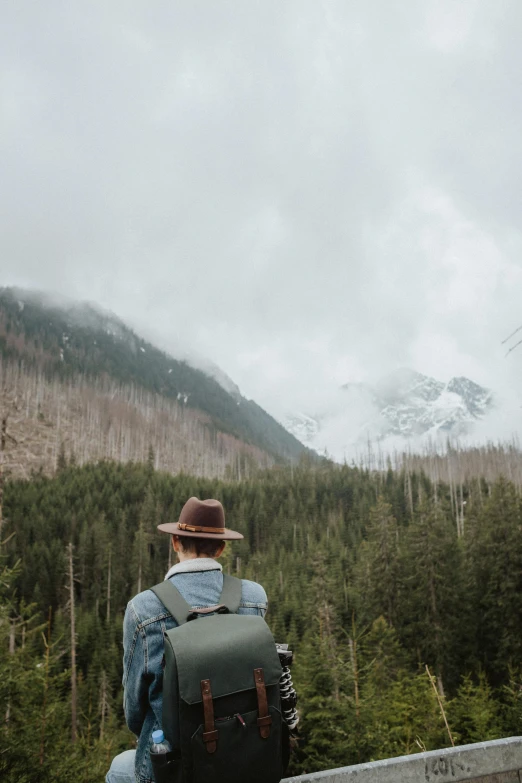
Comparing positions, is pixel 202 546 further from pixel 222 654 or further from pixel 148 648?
pixel 222 654

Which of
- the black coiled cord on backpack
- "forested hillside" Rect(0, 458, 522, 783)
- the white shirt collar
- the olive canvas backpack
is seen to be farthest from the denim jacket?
"forested hillside" Rect(0, 458, 522, 783)

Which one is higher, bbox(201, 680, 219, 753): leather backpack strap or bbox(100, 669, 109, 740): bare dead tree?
bbox(201, 680, 219, 753): leather backpack strap

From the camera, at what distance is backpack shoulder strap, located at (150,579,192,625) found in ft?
7.91

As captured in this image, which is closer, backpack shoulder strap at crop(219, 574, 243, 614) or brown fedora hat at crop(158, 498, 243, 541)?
backpack shoulder strap at crop(219, 574, 243, 614)

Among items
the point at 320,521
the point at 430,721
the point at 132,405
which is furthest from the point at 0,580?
the point at 132,405

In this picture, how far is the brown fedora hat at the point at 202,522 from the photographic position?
2.84 metres

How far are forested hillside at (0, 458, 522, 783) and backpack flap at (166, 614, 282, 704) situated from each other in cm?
221

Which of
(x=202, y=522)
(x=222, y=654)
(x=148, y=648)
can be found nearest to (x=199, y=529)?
(x=202, y=522)

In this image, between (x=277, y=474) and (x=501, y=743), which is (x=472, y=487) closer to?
(x=277, y=474)

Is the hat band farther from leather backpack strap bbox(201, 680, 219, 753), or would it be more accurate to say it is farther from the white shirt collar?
leather backpack strap bbox(201, 680, 219, 753)

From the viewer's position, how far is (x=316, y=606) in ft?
120

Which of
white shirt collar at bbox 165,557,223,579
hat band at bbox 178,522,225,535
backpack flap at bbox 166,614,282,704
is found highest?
hat band at bbox 178,522,225,535

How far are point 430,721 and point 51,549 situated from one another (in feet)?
203

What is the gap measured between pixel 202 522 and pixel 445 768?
2.01 meters
